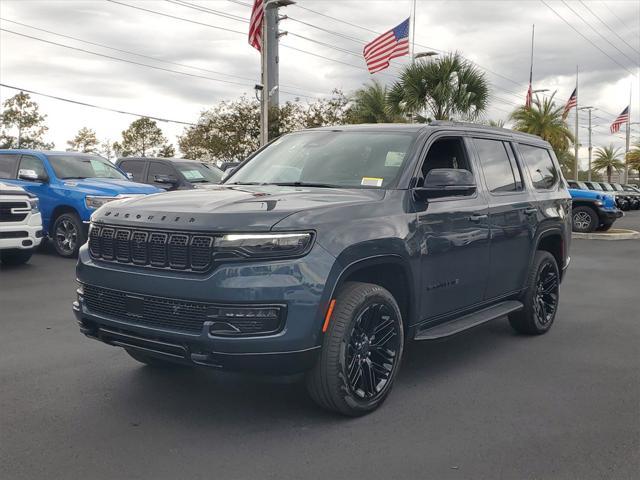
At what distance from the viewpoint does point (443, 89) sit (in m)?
24.0

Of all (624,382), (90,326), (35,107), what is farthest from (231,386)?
(35,107)

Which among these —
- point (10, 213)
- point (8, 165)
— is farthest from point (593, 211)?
point (10, 213)

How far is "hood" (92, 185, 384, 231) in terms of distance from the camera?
3773mm

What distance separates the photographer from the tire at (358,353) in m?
3.94

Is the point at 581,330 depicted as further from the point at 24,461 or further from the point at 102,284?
the point at 24,461

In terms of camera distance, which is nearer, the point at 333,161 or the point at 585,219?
the point at 333,161

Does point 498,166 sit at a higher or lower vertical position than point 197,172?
higher

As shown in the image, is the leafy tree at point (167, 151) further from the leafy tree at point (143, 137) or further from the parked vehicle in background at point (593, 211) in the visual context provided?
the parked vehicle in background at point (593, 211)

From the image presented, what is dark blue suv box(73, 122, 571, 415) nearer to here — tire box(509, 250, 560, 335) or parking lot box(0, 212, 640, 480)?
parking lot box(0, 212, 640, 480)

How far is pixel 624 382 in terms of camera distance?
5039 millimetres

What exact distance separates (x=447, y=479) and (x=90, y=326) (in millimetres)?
2328

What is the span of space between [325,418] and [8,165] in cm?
1054

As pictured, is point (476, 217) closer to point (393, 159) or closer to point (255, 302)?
point (393, 159)

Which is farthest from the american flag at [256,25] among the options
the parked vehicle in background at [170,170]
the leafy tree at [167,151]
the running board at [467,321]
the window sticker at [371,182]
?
the leafy tree at [167,151]
